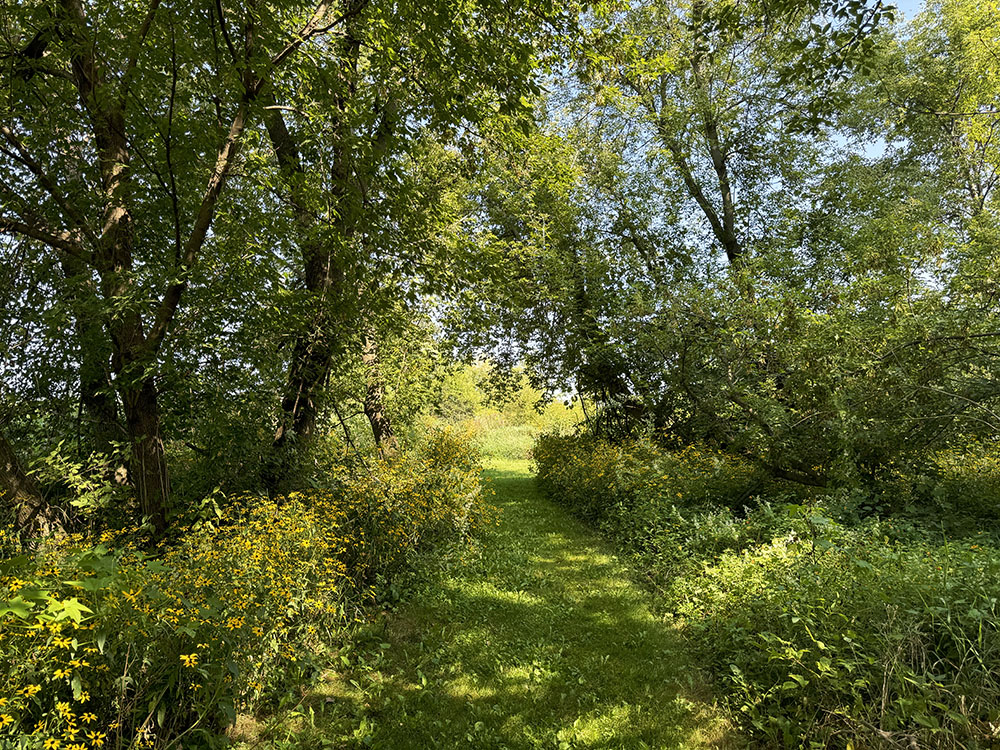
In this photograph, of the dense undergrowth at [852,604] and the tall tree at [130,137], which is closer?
the dense undergrowth at [852,604]

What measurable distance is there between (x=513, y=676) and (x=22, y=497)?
185 inches

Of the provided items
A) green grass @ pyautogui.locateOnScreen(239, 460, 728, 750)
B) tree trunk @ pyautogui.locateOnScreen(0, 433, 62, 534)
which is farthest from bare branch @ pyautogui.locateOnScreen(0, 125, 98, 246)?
green grass @ pyautogui.locateOnScreen(239, 460, 728, 750)

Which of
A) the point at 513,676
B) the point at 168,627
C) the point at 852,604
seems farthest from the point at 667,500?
the point at 168,627

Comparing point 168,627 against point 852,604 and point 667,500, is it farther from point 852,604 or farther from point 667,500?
point 667,500

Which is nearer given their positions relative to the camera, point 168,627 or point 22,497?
point 168,627

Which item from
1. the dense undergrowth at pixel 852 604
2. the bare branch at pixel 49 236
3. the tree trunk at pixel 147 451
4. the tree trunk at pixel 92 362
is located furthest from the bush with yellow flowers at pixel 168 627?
the dense undergrowth at pixel 852 604

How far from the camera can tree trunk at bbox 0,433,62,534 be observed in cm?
450

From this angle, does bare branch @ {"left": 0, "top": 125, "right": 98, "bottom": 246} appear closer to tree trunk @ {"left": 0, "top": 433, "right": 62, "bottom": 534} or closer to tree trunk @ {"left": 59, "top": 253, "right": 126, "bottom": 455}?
tree trunk @ {"left": 59, "top": 253, "right": 126, "bottom": 455}

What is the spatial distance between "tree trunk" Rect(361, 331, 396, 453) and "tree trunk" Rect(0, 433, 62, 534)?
3.91 meters

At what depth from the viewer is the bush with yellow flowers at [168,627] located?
7.53 feet

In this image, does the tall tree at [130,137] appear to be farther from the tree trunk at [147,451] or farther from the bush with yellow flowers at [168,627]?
the bush with yellow flowers at [168,627]

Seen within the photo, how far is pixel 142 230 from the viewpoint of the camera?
5836mm

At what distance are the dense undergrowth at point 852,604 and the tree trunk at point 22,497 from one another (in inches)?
235

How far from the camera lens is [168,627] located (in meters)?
2.84
